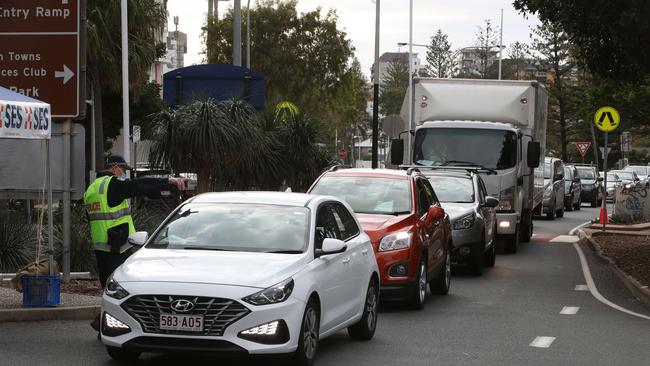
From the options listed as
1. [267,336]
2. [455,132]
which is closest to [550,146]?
[455,132]

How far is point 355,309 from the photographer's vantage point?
38.3 ft

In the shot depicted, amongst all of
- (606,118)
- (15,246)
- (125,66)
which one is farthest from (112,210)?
(125,66)

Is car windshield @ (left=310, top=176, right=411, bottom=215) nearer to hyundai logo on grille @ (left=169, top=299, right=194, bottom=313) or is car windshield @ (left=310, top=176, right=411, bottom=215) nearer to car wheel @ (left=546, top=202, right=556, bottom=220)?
hyundai logo on grille @ (left=169, top=299, right=194, bottom=313)

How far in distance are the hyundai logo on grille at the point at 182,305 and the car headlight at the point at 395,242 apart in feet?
17.3

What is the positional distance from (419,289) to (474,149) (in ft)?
33.0

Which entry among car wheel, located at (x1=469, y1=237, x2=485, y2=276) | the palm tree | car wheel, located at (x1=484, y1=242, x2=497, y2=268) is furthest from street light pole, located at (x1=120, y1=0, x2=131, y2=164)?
car wheel, located at (x1=469, y1=237, x2=485, y2=276)

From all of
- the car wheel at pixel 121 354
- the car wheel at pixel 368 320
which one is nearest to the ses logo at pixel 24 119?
the car wheel at pixel 121 354

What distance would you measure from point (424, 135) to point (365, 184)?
8528 millimetres

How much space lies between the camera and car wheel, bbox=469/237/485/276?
64.6 ft

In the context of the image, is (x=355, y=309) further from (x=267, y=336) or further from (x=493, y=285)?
(x=493, y=285)

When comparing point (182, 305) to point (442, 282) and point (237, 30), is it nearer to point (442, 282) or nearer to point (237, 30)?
Result: point (442, 282)

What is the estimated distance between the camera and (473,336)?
12.8 meters

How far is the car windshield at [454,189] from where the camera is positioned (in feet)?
68.0

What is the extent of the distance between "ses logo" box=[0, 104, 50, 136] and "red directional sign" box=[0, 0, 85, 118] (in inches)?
81.7
